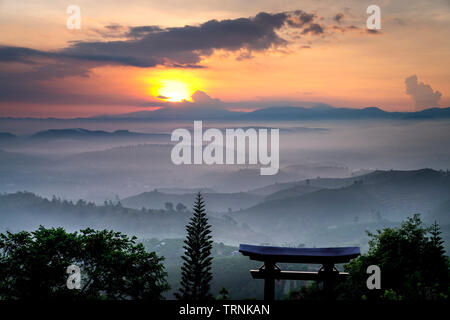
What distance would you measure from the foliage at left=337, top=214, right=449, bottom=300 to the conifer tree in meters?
13.4

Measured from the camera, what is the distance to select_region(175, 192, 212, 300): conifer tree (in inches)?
1437

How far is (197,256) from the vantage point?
1490 inches

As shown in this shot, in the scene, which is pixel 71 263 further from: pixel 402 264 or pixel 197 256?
pixel 402 264

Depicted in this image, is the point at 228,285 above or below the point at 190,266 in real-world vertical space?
below

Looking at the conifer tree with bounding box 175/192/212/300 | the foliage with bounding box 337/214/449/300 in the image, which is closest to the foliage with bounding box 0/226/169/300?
the conifer tree with bounding box 175/192/212/300

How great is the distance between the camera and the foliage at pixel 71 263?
24047 millimetres

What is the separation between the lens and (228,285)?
16438 centimetres

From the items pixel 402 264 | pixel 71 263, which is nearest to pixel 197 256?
pixel 71 263

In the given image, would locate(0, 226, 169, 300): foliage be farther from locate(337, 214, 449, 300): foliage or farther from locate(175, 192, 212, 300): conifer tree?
locate(337, 214, 449, 300): foliage

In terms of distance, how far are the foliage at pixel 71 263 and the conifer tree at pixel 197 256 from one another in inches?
400

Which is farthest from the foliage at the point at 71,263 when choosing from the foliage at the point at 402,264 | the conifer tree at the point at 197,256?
the foliage at the point at 402,264
